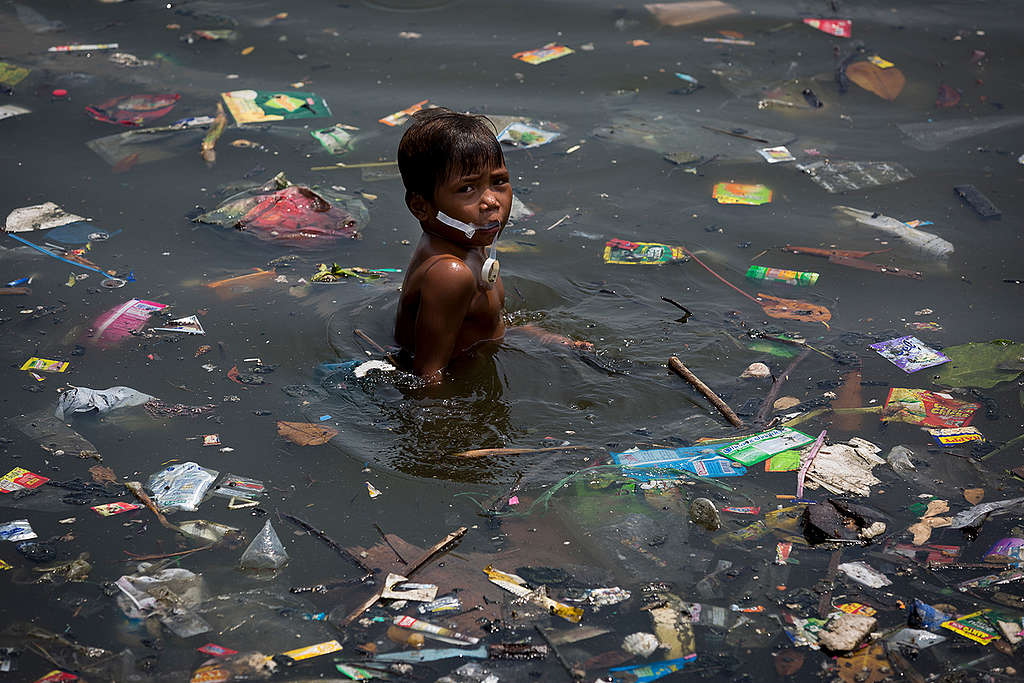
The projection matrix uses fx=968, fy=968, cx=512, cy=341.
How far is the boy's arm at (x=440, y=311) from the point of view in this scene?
3.47m

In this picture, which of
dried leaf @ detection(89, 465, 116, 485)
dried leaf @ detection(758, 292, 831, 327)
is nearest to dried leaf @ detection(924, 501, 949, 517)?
dried leaf @ detection(758, 292, 831, 327)

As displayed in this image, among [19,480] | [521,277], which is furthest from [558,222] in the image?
[19,480]

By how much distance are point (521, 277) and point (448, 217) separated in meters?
1.12

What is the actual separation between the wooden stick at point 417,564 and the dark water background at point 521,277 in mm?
65

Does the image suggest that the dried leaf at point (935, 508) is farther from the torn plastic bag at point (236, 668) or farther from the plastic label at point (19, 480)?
the plastic label at point (19, 480)

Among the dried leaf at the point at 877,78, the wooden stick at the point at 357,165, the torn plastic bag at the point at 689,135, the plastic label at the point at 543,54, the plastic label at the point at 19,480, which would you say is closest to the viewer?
the plastic label at the point at 19,480

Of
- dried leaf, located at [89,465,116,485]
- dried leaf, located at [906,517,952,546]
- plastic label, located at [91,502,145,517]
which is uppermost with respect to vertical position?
dried leaf, located at [906,517,952,546]

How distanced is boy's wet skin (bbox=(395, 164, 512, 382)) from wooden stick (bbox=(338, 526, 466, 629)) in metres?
0.83

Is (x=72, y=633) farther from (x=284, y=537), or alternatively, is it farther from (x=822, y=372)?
(x=822, y=372)

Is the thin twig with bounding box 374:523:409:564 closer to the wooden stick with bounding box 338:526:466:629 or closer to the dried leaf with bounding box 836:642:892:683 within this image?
the wooden stick with bounding box 338:526:466:629

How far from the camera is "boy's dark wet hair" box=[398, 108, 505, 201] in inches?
133

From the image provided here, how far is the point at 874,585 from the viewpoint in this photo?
275 cm

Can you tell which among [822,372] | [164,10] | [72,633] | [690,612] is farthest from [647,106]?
[72,633]

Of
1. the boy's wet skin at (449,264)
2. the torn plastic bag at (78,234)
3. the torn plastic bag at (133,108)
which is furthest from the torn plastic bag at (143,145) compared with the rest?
the boy's wet skin at (449,264)
